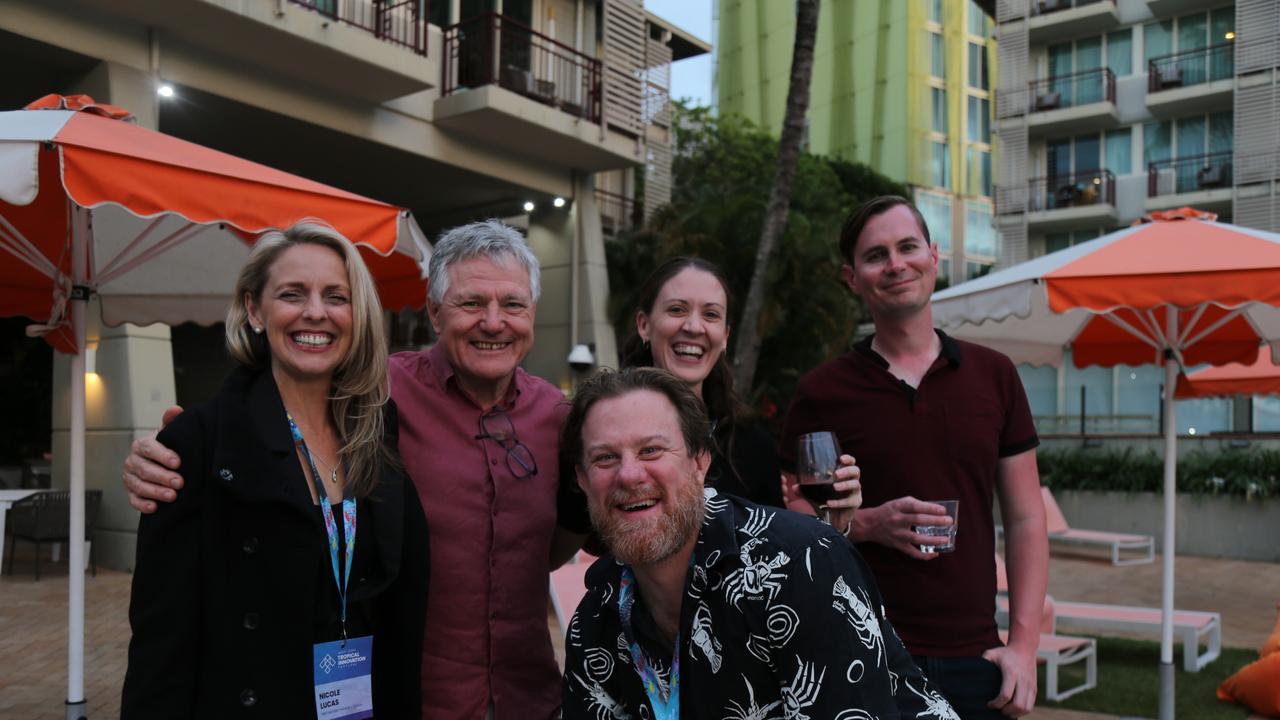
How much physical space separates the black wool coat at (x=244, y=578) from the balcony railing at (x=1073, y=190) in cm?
2948

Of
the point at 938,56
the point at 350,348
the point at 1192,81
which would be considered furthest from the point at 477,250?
the point at 938,56

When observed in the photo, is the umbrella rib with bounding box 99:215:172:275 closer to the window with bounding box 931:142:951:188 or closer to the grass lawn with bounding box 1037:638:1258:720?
the grass lawn with bounding box 1037:638:1258:720

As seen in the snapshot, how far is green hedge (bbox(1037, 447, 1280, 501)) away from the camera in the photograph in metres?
16.6

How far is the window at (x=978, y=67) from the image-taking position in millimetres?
52500

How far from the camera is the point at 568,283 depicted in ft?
56.8

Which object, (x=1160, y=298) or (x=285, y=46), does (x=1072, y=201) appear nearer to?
(x=285, y=46)

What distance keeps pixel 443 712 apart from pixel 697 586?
32.0 inches

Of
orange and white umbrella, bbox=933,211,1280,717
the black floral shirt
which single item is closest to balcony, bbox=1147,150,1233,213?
orange and white umbrella, bbox=933,211,1280,717

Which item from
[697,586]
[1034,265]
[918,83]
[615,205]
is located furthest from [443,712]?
[918,83]

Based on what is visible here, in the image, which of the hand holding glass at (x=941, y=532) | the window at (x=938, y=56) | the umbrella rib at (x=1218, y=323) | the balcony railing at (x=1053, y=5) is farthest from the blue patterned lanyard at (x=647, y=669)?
the window at (x=938, y=56)

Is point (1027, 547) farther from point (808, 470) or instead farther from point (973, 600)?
point (808, 470)

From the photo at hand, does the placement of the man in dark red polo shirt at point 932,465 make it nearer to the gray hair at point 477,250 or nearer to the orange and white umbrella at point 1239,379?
the gray hair at point 477,250

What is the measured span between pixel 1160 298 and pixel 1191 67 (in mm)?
26684

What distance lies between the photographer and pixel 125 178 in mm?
3666
